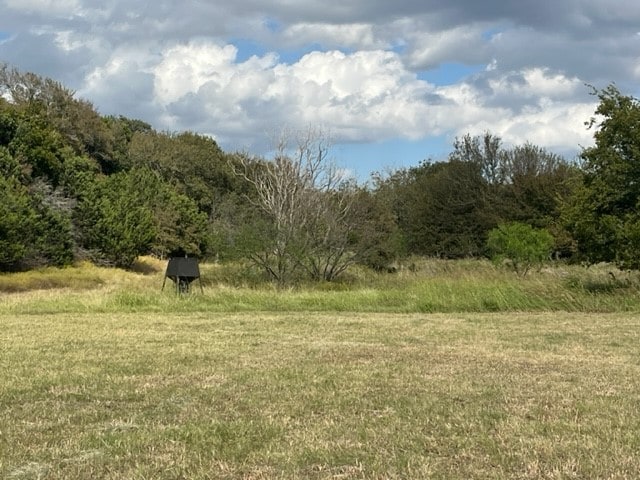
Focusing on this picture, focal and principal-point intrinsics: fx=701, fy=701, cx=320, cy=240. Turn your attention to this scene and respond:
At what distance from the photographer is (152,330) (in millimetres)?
12516

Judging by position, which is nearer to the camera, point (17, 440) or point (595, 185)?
point (17, 440)

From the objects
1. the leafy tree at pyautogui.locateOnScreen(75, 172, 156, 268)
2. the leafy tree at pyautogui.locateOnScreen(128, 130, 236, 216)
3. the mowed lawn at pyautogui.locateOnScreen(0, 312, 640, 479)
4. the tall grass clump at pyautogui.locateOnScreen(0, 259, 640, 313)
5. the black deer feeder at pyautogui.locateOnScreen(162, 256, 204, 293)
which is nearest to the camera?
the mowed lawn at pyautogui.locateOnScreen(0, 312, 640, 479)

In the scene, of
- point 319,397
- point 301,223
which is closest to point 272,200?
point 301,223

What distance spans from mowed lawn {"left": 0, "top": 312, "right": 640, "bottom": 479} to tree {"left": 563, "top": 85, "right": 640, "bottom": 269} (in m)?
7.19

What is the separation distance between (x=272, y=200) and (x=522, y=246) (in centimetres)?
1223

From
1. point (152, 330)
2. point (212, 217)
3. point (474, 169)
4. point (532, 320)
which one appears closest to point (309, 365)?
point (152, 330)

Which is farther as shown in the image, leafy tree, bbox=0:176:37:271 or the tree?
leafy tree, bbox=0:176:37:271

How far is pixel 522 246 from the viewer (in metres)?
28.6

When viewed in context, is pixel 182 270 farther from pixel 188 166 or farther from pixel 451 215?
pixel 188 166

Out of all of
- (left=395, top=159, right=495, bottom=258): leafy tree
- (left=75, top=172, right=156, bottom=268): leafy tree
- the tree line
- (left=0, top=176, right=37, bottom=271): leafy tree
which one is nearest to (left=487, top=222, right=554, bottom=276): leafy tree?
the tree line

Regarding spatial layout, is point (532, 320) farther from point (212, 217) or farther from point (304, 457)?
point (212, 217)

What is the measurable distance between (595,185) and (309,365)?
13.5m

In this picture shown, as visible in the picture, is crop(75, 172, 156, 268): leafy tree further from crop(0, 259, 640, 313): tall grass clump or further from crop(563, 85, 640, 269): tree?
crop(563, 85, 640, 269): tree

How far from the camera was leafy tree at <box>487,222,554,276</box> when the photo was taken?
28.1 m
